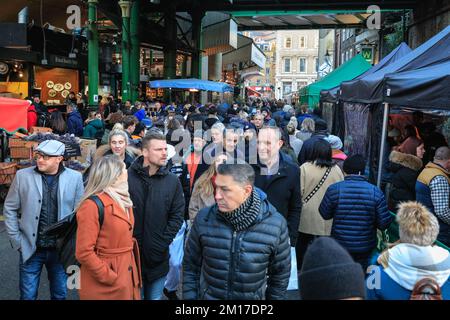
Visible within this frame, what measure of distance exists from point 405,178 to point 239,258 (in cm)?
341

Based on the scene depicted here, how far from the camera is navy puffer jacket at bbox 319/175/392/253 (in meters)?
4.75

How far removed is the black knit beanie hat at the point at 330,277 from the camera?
6.26 ft

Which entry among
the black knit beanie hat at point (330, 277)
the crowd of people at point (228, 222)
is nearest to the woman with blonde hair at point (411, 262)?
the crowd of people at point (228, 222)

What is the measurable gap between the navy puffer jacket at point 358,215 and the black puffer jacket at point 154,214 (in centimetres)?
168

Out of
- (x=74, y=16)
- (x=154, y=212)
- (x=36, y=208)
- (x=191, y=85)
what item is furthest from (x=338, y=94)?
(x=74, y=16)

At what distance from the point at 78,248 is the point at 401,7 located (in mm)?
24441

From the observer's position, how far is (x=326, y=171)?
5520 mm

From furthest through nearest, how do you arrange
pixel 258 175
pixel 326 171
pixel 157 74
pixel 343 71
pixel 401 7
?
pixel 157 74 < pixel 401 7 < pixel 343 71 < pixel 326 171 < pixel 258 175

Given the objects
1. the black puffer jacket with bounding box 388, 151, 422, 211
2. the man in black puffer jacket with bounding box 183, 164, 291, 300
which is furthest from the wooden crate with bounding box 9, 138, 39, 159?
the man in black puffer jacket with bounding box 183, 164, 291, 300

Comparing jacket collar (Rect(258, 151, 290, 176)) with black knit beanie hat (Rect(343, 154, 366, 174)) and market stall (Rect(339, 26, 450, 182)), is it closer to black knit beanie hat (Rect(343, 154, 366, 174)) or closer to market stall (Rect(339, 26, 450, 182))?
black knit beanie hat (Rect(343, 154, 366, 174))

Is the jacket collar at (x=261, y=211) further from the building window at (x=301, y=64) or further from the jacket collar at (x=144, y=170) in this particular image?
the building window at (x=301, y=64)

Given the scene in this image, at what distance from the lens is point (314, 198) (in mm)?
5520

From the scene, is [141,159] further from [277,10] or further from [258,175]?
[277,10]

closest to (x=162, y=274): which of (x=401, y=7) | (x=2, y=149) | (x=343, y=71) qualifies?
(x=2, y=149)
